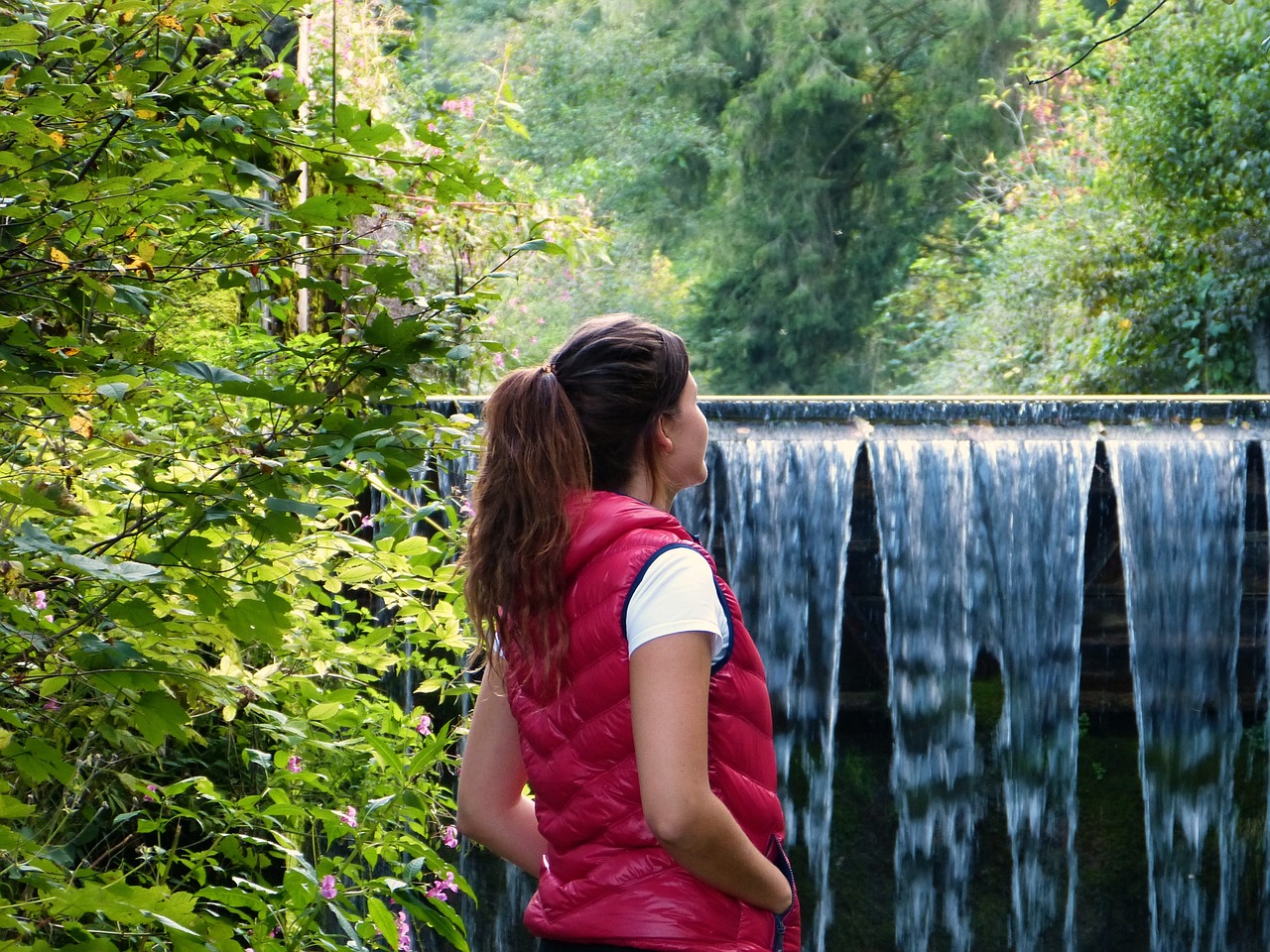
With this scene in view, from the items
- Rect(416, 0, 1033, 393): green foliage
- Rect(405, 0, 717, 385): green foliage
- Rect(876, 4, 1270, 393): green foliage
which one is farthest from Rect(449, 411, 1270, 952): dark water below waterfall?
Rect(405, 0, 717, 385): green foliage

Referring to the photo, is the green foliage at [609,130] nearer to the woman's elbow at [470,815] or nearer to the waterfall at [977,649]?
the waterfall at [977,649]

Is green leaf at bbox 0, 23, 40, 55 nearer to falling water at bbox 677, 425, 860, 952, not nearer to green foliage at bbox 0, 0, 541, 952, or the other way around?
green foliage at bbox 0, 0, 541, 952

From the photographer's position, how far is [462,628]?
9.71ft

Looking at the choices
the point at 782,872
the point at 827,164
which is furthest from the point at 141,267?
the point at 827,164

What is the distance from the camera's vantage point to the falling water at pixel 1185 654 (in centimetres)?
601

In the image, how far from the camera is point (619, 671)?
1518 millimetres

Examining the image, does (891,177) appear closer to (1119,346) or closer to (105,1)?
(1119,346)

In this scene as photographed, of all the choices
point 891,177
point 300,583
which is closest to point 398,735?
point 300,583

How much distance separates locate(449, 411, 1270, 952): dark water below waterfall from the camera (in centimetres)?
611

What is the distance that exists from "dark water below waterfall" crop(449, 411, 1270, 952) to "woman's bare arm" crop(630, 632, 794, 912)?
471cm

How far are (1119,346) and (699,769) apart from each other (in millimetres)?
8627

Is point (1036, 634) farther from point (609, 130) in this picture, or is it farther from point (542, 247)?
point (609, 130)

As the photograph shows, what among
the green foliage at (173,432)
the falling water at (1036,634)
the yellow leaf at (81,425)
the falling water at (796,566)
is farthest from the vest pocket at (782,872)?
the falling water at (1036,634)

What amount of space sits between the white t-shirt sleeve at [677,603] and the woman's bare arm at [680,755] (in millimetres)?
13
